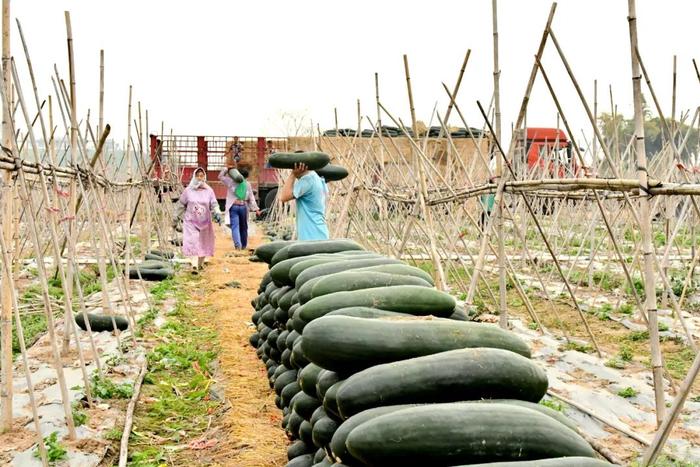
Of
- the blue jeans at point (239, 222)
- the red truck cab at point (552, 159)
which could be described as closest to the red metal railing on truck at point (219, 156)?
the blue jeans at point (239, 222)

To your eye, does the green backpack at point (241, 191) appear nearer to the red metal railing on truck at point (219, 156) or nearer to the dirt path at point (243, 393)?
the dirt path at point (243, 393)

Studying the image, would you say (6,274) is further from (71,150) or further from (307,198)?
(307,198)

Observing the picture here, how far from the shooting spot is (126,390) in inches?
225

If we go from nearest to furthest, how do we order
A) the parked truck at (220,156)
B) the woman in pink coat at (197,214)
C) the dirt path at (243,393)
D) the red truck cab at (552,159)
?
1. the dirt path at (243,393)
2. the red truck cab at (552,159)
3. the woman in pink coat at (197,214)
4. the parked truck at (220,156)

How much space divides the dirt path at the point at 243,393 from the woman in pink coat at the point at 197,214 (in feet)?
5.58

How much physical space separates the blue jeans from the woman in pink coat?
9.46ft

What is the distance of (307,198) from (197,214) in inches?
220

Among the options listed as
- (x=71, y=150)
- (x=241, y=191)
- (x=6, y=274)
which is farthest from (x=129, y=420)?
(x=241, y=191)

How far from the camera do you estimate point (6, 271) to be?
4227 millimetres

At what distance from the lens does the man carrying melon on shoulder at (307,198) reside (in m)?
7.79

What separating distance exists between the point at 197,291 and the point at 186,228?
1.96m

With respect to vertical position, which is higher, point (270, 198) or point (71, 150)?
point (71, 150)

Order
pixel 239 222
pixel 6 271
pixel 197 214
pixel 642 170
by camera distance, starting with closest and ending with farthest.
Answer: pixel 642 170
pixel 6 271
pixel 197 214
pixel 239 222

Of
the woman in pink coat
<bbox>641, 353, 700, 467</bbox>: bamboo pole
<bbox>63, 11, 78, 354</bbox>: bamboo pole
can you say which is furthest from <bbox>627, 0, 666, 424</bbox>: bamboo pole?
the woman in pink coat
